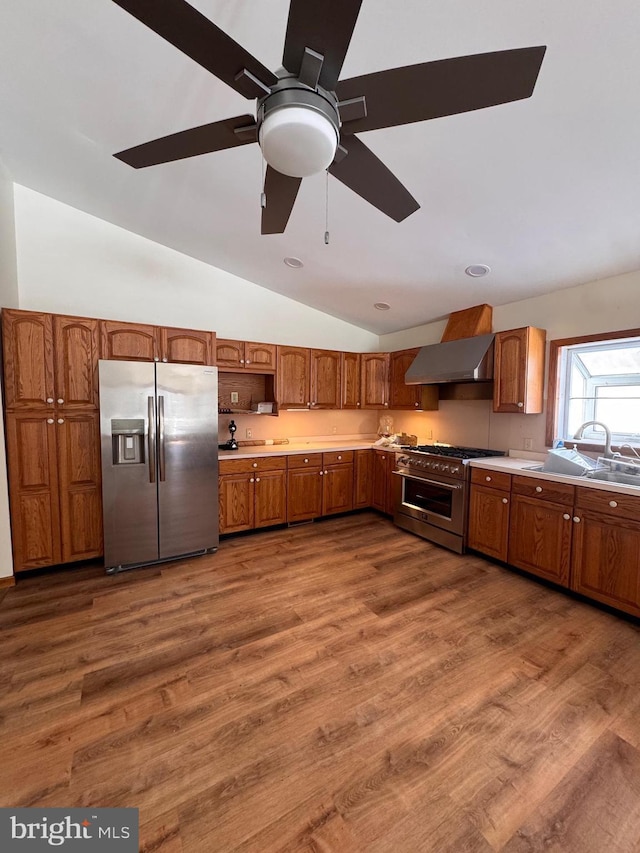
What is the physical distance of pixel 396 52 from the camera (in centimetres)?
159

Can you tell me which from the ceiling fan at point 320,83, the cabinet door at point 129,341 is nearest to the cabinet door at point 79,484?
the cabinet door at point 129,341

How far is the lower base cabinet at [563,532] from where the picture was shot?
2.36 meters

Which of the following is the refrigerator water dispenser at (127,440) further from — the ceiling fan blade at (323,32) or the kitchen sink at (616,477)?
the kitchen sink at (616,477)

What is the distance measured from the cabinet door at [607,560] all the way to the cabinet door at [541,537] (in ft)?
0.23

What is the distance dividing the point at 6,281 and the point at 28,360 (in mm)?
713

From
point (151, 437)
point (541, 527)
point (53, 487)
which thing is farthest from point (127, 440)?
point (541, 527)

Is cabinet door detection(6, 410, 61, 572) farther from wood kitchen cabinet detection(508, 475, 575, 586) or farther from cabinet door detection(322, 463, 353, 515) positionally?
wood kitchen cabinet detection(508, 475, 575, 586)

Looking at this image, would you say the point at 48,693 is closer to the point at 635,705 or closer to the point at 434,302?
the point at 635,705

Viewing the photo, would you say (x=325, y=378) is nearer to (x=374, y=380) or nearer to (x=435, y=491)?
(x=374, y=380)

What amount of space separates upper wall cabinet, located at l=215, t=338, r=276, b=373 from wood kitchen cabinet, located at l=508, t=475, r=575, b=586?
282cm

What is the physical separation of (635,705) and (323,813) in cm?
160

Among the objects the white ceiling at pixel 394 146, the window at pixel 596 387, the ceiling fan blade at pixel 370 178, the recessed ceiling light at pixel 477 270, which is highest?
the white ceiling at pixel 394 146

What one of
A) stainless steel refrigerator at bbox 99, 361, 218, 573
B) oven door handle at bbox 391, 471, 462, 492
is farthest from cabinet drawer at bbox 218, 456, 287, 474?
oven door handle at bbox 391, 471, 462, 492

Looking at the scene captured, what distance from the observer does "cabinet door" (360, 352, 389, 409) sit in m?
4.82
